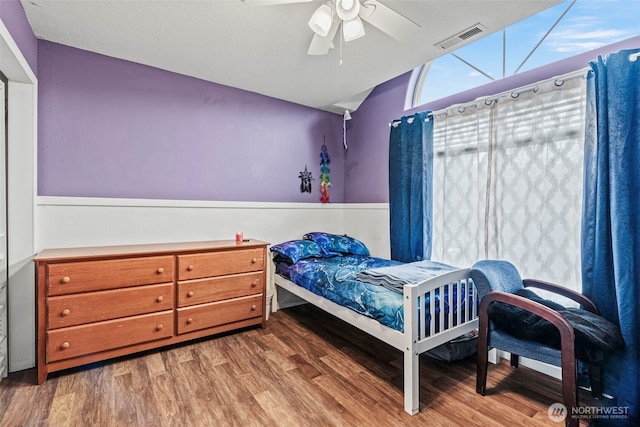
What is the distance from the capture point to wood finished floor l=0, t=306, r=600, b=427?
64.9 inches

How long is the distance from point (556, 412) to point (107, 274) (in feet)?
9.61

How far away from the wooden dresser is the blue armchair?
1820mm

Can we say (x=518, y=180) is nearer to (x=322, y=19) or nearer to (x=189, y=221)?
(x=322, y=19)

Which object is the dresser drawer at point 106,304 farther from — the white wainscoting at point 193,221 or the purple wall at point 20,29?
the purple wall at point 20,29

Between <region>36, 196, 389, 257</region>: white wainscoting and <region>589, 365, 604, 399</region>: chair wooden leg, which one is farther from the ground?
<region>36, 196, 389, 257</region>: white wainscoting

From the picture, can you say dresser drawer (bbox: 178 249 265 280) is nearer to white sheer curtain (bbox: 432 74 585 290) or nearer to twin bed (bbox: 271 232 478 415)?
twin bed (bbox: 271 232 478 415)

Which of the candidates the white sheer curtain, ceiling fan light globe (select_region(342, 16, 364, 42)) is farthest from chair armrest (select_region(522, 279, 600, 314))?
ceiling fan light globe (select_region(342, 16, 364, 42))

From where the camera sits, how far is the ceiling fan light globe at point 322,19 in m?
1.62

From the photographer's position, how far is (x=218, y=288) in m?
2.59

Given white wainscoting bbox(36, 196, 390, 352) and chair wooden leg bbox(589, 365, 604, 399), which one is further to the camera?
white wainscoting bbox(36, 196, 390, 352)

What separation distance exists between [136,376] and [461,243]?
8.76 feet

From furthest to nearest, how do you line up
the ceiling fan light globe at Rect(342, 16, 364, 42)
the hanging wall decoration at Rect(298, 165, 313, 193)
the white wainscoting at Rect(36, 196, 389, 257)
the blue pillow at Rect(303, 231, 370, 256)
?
the hanging wall decoration at Rect(298, 165, 313, 193) → the blue pillow at Rect(303, 231, 370, 256) → the white wainscoting at Rect(36, 196, 389, 257) → the ceiling fan light globe at Rect(342, 16, 364, 42)

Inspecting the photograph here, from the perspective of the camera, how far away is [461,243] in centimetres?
262

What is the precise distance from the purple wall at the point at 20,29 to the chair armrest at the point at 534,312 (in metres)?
3.05
